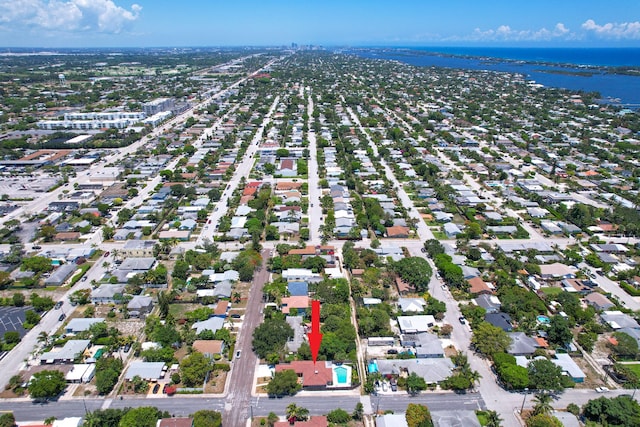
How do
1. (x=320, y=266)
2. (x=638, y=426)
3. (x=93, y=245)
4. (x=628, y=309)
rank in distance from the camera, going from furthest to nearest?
(x=93, y=245) → (x=320, y=266) → (x=628, y=309) → (x=638, y=426)

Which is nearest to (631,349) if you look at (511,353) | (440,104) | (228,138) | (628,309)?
(628,309)

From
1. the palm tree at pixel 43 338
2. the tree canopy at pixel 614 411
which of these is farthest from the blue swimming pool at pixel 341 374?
the palm tree at pixel 43 338

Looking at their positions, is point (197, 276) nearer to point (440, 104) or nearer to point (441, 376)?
point (441, 376)

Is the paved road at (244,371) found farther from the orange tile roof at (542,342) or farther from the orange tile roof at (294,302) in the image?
the orange tile roof at (542,342)

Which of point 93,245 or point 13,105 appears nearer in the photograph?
point 93,245

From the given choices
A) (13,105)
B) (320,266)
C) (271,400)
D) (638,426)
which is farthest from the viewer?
(13,105)

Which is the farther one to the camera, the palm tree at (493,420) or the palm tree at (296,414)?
the palm tree at (296,414)

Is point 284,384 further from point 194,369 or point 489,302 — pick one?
point 489,302

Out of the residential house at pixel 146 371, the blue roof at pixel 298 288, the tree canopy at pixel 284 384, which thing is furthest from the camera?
the blue roof at pixel 298 288
